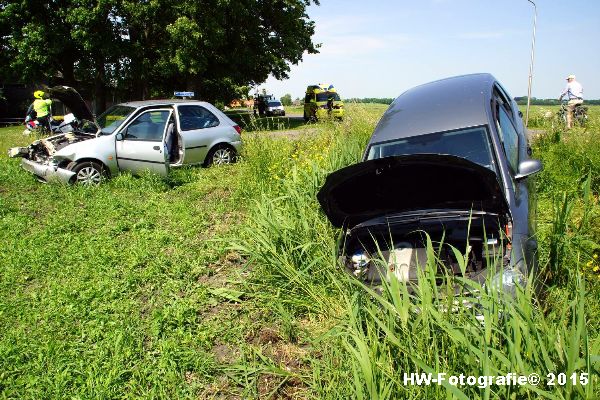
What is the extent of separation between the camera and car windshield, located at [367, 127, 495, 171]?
4211 millimetres

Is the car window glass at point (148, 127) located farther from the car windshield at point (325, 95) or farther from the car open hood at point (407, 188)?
the car windshield at point (325, 95)

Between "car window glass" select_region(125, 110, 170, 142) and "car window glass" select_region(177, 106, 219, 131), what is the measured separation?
0.39 m

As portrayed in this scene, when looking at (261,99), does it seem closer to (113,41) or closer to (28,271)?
(113,41)

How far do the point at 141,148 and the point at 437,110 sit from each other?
588cm

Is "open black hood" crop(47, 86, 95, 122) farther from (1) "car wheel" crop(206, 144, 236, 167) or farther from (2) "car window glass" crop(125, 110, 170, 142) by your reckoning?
(1) "car wheel" crop(206, 144, 236, 167)

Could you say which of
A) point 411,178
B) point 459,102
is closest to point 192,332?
point 411,178

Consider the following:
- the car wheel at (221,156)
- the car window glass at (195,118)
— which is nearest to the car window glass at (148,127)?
the car window glass at (195,118)

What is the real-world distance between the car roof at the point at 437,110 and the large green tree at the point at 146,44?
54.0 ft

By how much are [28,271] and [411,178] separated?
4.07 m

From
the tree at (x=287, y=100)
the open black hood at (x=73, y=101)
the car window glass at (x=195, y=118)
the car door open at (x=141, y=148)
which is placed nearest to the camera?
the car door open at (x=141, y=148)

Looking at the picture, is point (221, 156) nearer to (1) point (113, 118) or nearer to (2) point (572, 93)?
(1) point (113, 118)

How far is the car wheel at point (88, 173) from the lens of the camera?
8.09 metres

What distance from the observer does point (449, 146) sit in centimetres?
438

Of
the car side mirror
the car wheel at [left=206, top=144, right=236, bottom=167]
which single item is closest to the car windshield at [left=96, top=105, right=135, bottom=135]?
the car wheel at [left=206, top=144, right=236, bottom=167]
